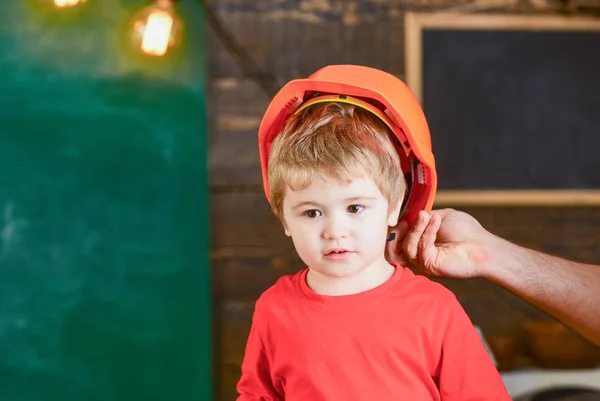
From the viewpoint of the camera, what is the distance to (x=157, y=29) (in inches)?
84.7

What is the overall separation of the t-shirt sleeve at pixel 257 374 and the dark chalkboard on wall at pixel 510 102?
130 centimetres

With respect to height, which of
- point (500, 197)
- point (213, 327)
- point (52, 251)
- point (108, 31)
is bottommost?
point (213, 327)

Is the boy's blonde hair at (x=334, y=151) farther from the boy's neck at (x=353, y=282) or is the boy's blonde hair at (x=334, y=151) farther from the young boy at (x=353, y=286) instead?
the boy's neck at (x=353, y=282)

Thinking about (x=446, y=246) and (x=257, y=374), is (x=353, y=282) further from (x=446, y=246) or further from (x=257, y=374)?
(x=446, y=246)

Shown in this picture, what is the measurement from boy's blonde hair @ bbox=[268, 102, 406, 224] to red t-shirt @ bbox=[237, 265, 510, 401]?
0.59 feet

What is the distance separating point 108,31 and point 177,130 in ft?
1.42

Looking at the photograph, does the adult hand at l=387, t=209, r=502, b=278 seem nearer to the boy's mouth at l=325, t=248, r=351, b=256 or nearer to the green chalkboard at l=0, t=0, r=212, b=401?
the boy's mouth at l=325, t=248, r=351, b=256

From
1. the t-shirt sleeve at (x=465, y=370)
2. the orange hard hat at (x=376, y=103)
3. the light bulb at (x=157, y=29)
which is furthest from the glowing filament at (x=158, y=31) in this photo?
the t-shirt sleeve at (x=465, y=370)

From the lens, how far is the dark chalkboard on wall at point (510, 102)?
2219mm

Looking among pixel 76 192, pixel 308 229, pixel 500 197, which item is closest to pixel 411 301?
pixel 308 229

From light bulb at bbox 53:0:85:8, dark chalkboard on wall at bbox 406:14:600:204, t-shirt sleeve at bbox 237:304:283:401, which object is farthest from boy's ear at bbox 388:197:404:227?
light bulb at bbox 53:0:85:8

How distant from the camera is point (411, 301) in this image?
3.42 ft

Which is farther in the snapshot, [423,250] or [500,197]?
[500,197]

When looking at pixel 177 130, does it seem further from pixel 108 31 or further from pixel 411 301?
pixel 411 301
